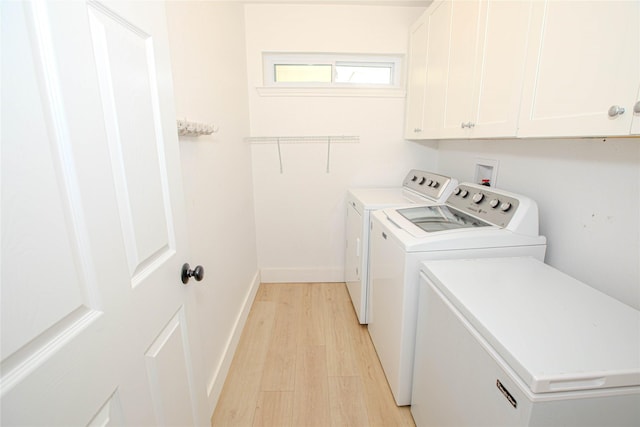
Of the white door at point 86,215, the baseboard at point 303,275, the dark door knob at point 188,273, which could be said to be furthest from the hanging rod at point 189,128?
the baseboard at point 303,275

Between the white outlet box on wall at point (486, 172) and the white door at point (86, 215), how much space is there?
1.77 m

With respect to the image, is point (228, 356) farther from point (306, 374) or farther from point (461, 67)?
point (461, 67)

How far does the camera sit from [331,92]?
2508 mm

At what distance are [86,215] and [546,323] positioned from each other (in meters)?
1.14

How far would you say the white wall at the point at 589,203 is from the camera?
1032 millimetres

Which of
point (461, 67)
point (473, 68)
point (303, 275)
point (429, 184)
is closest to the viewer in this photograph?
point (473, 68)

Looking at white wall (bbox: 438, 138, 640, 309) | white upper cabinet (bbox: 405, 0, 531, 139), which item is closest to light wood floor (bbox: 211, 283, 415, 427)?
white wall (bbox: 438, 138, 640, 309)

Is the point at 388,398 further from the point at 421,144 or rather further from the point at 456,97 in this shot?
the point at 421,144

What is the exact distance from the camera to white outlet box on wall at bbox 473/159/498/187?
1.78m

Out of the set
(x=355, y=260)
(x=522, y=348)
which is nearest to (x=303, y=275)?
(x=355, y=260)

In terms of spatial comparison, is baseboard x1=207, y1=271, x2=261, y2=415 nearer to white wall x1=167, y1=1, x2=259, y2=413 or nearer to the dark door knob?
white wall x1=167, y1=1, x2=259, y2=413

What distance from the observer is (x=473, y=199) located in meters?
1.64

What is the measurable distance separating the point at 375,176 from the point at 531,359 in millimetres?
2085

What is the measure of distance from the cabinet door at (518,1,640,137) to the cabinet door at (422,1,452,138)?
0.74 m
